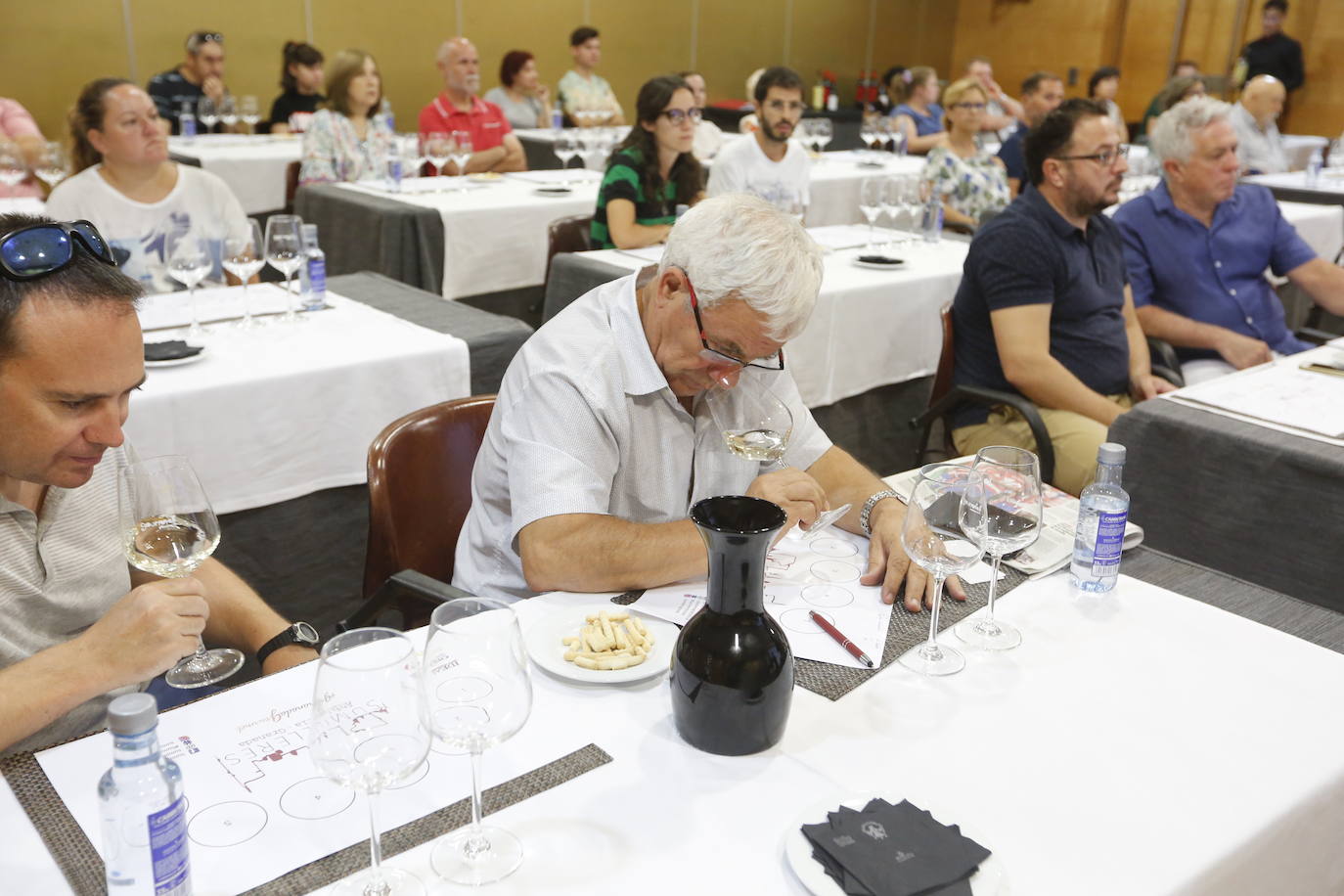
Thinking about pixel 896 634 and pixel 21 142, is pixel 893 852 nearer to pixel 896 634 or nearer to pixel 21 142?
pixel 896 634

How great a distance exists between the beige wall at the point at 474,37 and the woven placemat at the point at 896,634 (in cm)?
762

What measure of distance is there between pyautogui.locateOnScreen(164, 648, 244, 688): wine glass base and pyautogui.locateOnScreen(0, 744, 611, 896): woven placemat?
16.9 inches

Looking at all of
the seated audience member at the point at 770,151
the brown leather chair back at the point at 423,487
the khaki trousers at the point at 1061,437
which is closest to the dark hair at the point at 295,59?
the seated audience member at the point at 770,151

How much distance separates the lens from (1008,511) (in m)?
1.36

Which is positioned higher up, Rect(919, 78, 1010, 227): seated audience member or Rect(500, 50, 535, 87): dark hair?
Rect(500, 50, 535, 87): dark hair

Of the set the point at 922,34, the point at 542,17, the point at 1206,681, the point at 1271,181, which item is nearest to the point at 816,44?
the point at 922,34

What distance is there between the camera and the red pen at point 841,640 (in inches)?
52.1

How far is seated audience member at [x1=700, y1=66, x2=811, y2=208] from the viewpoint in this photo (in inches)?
187

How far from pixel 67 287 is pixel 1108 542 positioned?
130 centimetres

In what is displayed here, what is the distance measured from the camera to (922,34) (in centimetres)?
1285

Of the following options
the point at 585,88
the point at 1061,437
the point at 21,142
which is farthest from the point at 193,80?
the point at 1061,437

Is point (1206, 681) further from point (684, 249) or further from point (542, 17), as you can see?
point (542, 17)

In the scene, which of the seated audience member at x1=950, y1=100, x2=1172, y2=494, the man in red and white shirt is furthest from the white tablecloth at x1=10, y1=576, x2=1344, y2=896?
the man in red and white shirt

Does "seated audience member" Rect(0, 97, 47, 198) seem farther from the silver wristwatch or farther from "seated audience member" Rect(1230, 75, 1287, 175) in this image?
"seated audience member" Rect(1230, 75, 1287, 175)
